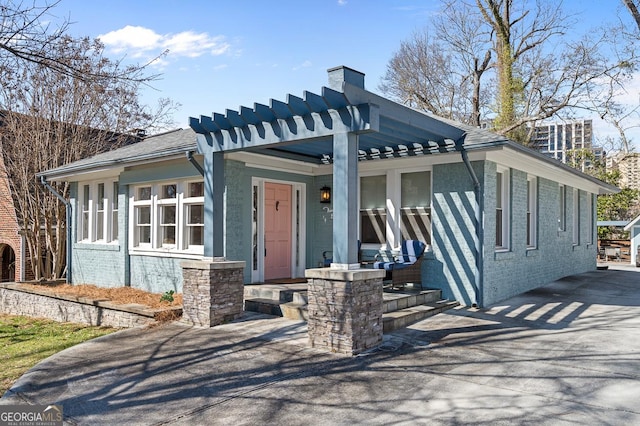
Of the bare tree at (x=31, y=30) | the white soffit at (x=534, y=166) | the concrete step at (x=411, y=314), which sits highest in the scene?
the bare tree at (x=31, y=30)

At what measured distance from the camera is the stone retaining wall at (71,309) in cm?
786

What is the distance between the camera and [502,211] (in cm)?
889

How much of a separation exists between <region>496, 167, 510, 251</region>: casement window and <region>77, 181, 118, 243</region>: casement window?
27.8 ft

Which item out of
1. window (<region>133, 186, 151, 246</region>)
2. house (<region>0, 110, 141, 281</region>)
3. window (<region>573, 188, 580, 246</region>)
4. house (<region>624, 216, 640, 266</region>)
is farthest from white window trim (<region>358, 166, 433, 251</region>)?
house (<region>624, 216, 640, 266</region>)

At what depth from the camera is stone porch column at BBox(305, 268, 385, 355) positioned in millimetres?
5383

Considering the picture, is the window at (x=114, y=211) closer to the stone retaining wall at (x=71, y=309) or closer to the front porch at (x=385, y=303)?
the stone retaining wall at (x=71, y=309)

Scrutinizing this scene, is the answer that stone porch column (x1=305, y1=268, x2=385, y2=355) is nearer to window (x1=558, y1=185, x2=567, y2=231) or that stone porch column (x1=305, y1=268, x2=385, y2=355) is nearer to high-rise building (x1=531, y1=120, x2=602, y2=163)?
window (x1=558, y1=185, x2=567, y2=231)

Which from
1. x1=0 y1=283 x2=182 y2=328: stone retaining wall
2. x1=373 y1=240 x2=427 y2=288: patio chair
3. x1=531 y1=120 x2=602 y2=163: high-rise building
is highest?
x1=531 y1=120 x2=602 y2=163: high-rise building

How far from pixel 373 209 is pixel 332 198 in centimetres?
91

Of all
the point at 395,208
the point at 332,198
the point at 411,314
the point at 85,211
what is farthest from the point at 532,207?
the point at 85,211

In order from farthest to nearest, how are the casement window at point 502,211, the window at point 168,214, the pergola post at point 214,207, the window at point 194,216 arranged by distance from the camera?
1. the window at point 168,214
2. the window at point 194,216
3. the casement window at point 502,211
4. the pergola post at point 214,207

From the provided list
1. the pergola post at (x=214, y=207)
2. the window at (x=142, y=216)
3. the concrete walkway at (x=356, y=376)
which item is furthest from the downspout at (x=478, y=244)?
the window at (x=142, y=216)

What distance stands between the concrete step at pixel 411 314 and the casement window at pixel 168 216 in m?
4.11

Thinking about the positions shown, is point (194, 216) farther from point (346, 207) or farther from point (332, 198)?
point (346, 207)
